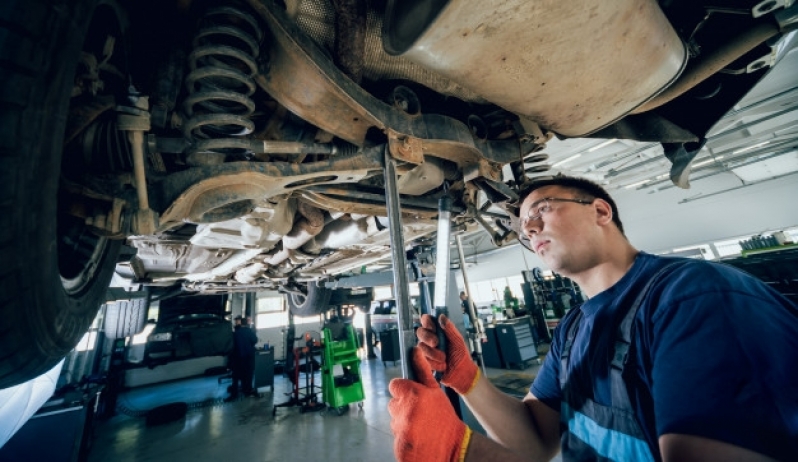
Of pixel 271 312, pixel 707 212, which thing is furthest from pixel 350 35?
pixel 271 312

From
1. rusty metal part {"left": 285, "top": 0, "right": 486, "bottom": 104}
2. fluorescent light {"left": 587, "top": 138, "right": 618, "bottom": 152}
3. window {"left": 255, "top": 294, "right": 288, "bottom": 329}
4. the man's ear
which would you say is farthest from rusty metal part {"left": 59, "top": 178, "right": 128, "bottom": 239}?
window {"left": 255, "top": 294, "right": 288, "bottom": 329}

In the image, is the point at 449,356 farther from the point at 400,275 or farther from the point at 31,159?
the point at 31,159

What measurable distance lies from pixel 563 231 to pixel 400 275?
2.19 feet

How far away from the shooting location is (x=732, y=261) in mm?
3283

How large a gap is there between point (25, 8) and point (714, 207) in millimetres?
13233

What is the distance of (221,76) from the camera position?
37.4 inches

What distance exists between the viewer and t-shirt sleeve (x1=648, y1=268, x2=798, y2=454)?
1.87ft

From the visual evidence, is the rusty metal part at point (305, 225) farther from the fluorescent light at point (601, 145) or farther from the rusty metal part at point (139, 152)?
the fluorescent light at point (601, 145)

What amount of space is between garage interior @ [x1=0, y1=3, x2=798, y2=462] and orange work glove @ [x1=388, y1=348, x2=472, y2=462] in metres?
0.63

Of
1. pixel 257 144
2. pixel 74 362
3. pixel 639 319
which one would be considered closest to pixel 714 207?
pixel 639 319

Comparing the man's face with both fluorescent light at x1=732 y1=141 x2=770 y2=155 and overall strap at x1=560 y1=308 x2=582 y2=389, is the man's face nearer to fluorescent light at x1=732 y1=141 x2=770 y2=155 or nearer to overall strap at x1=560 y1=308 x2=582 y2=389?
overall strap at x1=560 y1=308 x2=582 y2=389

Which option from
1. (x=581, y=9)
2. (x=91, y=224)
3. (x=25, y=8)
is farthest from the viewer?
(x=91, y=224)

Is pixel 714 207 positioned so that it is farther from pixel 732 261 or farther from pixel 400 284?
pixel 400 284

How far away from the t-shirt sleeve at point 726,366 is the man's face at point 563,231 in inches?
15.2
